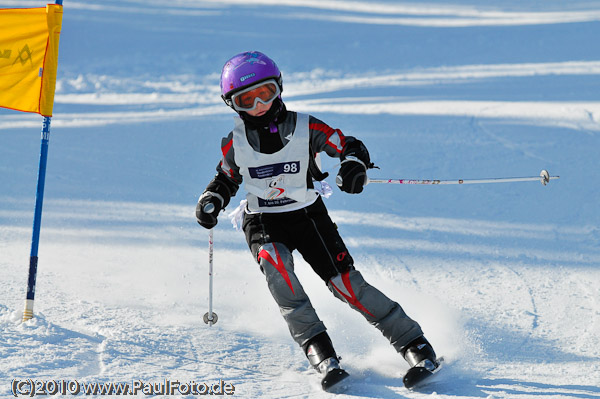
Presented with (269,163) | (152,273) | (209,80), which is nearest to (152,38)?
(209,80)

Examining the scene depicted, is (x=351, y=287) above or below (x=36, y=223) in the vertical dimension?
below

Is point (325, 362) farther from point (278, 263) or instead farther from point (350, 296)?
point (278, 263)

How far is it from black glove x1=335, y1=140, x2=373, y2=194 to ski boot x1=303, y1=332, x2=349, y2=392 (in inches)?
31.5

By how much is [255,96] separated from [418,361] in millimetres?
1673

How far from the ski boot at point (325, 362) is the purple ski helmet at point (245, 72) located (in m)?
1.41

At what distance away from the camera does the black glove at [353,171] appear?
3.76 metres

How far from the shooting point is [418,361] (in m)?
3.52

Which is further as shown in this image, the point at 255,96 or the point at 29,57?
the point at 29,57

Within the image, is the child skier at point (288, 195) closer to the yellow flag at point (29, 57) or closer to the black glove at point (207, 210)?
the black glove at point (207, 210)

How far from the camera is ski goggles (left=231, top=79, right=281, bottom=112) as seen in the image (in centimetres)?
387

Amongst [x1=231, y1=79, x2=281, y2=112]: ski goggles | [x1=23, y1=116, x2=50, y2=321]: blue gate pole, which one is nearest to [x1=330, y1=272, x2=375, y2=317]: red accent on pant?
[x1=231, y1=79, x2=281, y2=112]: ski goggles

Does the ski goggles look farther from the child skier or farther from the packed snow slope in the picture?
the packed snow slope

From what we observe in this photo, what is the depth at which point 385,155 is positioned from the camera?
27.5ft

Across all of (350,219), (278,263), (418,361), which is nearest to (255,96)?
(278,263)
